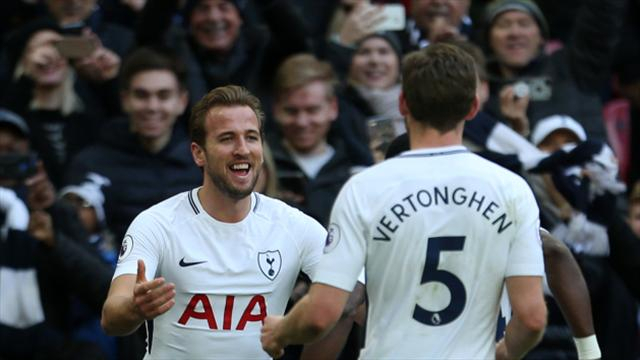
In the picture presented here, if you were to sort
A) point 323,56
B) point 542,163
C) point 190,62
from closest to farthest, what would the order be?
point 542,163
point 190,62
point 323,56

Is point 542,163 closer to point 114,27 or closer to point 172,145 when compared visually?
point 172,145

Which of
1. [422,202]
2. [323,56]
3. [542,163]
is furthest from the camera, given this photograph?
[323,56]

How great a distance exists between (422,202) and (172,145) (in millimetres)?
4312

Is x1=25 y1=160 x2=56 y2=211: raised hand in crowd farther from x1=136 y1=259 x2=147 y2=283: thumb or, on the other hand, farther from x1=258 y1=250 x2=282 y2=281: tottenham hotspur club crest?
x1=136 y1=259 x2=147 y2=283: thumb

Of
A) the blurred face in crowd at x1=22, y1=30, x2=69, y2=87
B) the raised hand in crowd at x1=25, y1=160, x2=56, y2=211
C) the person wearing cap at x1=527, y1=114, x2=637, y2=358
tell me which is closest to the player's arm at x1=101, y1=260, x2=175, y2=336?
the raised hand in crowd at x1=25, y1=160, x2=56, y2=211

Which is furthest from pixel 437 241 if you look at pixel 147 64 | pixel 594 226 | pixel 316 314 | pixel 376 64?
pixel 376 64

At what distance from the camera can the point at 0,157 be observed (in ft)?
28.7

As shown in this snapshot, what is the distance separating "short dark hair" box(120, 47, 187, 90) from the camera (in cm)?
953

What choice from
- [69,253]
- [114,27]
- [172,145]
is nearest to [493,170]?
[69,253]

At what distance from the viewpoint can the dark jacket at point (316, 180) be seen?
29.2 ft

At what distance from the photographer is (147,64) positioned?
31.3ft

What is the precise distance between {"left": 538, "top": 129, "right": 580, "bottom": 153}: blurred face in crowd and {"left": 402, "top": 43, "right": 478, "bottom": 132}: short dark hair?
3711 mm

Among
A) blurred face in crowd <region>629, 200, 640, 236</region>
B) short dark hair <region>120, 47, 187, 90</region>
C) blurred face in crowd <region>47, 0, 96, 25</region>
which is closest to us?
blurred face in crowd <region>629, 200, 640, 236</region>

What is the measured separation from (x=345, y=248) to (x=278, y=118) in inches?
172
